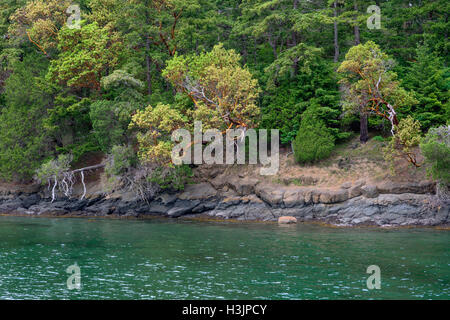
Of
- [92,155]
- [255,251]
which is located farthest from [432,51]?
[92,155]

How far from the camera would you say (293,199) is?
3528 centimetres

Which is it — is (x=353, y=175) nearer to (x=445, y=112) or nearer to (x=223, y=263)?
(x=445, y=112)

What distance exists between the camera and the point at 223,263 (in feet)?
75.0

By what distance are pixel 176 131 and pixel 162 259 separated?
48.5ft

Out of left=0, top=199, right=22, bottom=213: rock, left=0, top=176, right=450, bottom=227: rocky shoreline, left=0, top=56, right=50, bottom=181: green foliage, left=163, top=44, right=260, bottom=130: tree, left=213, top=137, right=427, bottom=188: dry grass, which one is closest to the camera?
left=0, top=176, right=450, bottom=227: rocky shoreline

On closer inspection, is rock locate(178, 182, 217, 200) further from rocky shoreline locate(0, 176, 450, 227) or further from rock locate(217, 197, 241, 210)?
rock locate(217, 197, 241, 210)

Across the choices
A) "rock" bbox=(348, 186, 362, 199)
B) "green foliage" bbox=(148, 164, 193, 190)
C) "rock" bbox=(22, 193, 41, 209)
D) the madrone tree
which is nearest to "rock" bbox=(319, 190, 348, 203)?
"rock" bbox=(348, 186, 362, 199)

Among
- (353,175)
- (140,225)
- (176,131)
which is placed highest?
(176,131)

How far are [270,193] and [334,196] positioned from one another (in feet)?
15.4

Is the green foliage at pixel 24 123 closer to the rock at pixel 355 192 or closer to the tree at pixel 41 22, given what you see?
the tree at pixel 41 22

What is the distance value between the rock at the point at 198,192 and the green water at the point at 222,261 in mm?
5110

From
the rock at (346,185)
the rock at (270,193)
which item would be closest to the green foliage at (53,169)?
the rock at (270,193)

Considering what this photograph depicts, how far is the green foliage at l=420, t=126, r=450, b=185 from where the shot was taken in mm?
29672

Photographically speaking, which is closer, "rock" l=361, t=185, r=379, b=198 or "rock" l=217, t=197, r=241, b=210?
"rock" l=361, t=185, r=379, b=198
